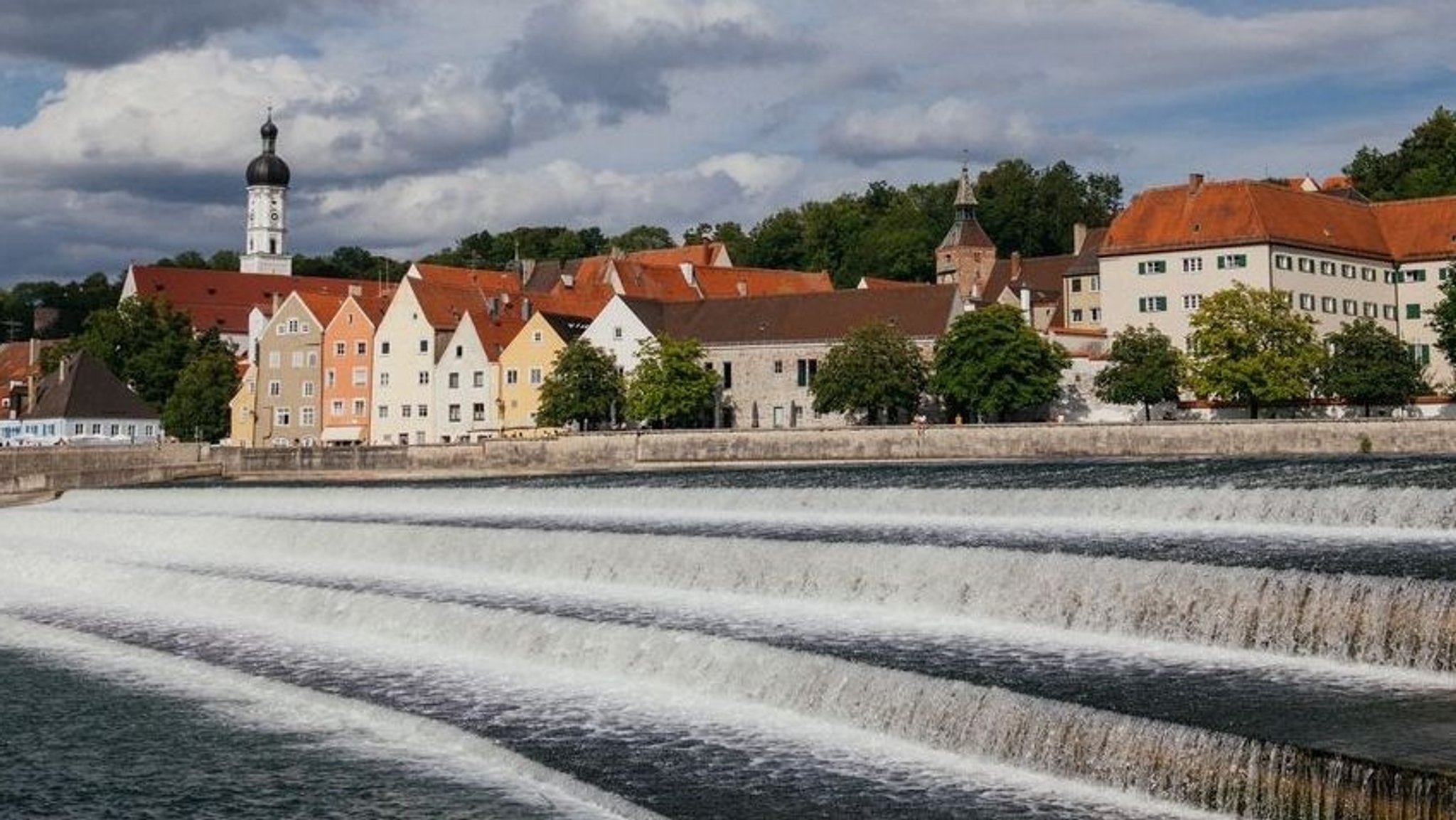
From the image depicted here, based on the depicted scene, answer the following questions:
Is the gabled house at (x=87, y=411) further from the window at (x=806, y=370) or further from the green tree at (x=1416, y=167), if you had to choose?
the green tree at (x=1416, y=167)

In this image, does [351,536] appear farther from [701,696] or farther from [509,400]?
[509,400]

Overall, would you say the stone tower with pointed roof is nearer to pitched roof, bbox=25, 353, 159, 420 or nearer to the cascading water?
pitched roof, bbox=25, 353, 159, 420

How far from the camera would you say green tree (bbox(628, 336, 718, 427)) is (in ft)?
283

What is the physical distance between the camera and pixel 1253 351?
74750 millimetres

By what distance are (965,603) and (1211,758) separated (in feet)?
34.1

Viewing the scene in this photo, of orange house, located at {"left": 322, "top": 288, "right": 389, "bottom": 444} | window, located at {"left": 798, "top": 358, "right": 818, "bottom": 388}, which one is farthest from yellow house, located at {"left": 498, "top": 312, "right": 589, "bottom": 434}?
window, located at {"left": 798, "top": 358, "right": 818, "bottom": 388}

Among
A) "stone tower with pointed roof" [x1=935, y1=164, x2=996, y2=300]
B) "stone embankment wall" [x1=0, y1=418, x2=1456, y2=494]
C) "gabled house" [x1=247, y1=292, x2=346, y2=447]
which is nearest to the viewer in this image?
"stone embankment wall" [x1=0, y1=418, x2=1456, y2=494]

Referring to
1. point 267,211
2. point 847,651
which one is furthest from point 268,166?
point 847,651

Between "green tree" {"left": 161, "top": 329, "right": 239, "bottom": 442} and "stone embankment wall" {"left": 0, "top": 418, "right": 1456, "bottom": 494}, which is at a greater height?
"green tree" {"left": 161, "top": 329, "right": 239, "bottom": 442}

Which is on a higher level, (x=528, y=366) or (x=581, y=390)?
(x=528, y=366)

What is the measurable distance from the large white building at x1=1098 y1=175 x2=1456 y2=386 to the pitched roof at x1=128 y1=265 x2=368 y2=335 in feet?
265

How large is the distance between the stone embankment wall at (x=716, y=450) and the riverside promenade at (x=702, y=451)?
0.15 feet

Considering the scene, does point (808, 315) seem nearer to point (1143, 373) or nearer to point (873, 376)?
point (873, 376)

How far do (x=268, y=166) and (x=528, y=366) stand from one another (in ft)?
281
